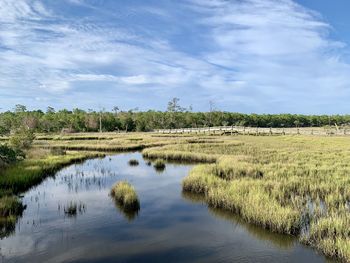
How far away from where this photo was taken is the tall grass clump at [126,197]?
18.6 m

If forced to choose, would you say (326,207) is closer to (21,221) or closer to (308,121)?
(21,221)

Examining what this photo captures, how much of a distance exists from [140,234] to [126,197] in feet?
14.8

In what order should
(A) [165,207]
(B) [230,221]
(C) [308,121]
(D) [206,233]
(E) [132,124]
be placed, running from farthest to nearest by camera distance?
(C) [308,121] < (E) [132,124] < (A) [165,207] < (B) [230,221] < (D) [206,233]

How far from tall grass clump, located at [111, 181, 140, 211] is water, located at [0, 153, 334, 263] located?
470 mm

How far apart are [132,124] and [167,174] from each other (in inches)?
3047

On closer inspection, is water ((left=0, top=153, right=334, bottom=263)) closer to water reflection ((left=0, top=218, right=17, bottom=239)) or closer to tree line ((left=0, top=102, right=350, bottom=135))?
water reflection ((left=0, top=218, right=17, bottom=239))

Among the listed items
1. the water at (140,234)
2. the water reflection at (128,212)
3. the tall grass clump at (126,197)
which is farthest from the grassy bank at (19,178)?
the tall grass clump at (126,197)

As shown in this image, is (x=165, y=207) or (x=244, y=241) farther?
(x=165, y=207)

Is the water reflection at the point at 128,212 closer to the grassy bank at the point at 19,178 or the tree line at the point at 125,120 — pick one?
the grassy bank at the point at 19,178

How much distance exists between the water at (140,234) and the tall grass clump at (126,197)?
0.47m

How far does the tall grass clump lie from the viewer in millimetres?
18578

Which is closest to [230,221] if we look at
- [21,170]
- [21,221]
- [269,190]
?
[269,190]

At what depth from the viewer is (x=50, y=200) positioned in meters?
20.5

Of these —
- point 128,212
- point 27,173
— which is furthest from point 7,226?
point 27,173
